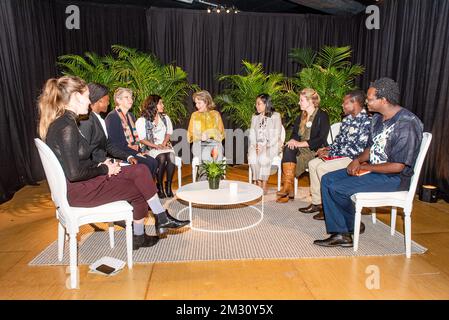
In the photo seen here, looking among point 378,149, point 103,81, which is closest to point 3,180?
point 103,81

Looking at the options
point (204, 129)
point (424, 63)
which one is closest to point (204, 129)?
point (204, 129)

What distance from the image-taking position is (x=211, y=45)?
6.99m

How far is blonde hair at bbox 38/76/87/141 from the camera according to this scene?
247 centimetres

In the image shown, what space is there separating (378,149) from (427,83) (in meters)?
2.48

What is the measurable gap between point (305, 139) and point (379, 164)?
1.55m

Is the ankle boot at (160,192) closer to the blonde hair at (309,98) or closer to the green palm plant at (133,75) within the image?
the green palm plant at (133,75)

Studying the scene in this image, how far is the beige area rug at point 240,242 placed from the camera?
2914 millimetres

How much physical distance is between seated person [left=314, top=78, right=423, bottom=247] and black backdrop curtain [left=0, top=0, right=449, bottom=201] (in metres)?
2.15

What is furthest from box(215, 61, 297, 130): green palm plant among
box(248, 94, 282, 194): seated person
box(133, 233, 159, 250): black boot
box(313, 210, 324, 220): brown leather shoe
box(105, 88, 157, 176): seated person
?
box(133, 233, 159, 250): black boot

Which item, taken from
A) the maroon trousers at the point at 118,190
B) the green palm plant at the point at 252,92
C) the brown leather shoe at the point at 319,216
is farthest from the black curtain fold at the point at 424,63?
the maroon trousers at the point at 118,190

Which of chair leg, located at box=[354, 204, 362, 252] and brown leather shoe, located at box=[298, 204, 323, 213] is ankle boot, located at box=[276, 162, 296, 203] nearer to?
brown leather shoe, located at box=[298, 204, 323, 213]

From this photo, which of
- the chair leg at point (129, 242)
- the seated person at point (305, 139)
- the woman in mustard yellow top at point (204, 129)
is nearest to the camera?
the chair leg at point (129, 242)

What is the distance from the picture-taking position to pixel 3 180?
15.3ft

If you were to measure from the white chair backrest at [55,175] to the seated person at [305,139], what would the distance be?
2686 mm
